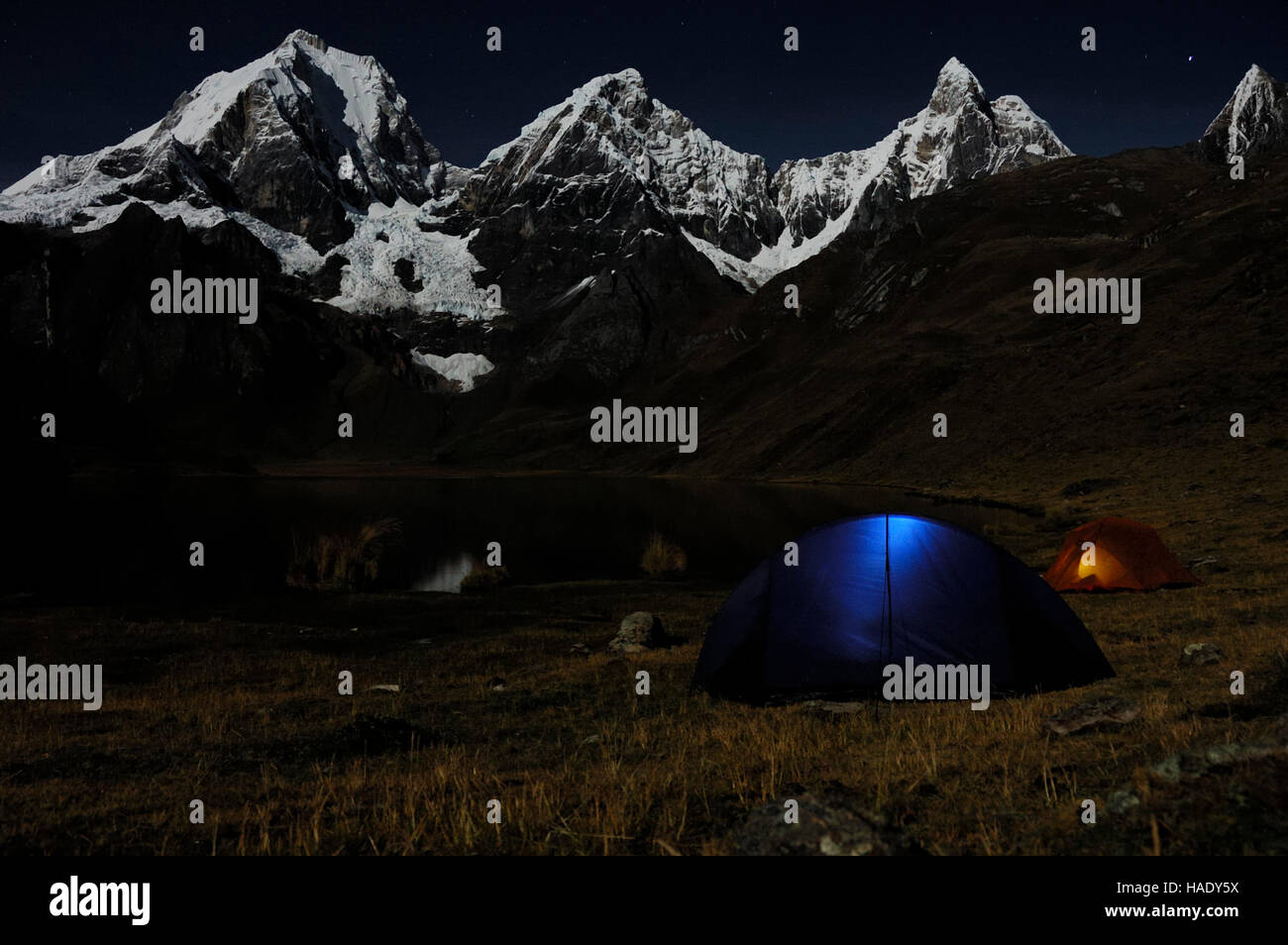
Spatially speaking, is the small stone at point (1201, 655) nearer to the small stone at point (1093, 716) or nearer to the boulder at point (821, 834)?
the small stone at point (1093, 716)

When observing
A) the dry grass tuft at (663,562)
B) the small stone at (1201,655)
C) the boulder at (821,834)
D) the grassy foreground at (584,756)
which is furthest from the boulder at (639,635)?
the dry grass tuft at (663,562)

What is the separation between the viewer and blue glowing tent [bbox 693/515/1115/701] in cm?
1391

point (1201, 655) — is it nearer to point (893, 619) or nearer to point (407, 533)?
point (893, 619)

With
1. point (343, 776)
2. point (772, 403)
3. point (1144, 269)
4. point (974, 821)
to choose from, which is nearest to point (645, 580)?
point (343, 776)

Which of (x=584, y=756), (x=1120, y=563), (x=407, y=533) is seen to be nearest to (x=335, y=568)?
(x=407, y=533)

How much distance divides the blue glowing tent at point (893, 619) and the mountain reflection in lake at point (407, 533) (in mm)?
22443

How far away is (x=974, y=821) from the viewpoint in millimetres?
6688

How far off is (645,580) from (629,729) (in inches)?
1062

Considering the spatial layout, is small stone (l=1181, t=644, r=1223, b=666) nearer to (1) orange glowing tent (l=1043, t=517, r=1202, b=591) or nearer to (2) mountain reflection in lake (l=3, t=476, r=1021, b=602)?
(1) orange glowing tent (l=1043, t=517, r=1202, b=591)

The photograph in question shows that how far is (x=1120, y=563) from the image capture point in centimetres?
2756

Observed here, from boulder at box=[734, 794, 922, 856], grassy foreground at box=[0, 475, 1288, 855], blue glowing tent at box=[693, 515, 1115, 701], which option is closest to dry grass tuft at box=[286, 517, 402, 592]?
grassy foreground at box=[0, 475, 1288, 855]

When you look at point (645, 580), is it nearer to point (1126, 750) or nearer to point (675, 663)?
point (675, 663)

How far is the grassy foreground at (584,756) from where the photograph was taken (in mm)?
6520

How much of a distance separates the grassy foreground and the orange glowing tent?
4295 millimetres
